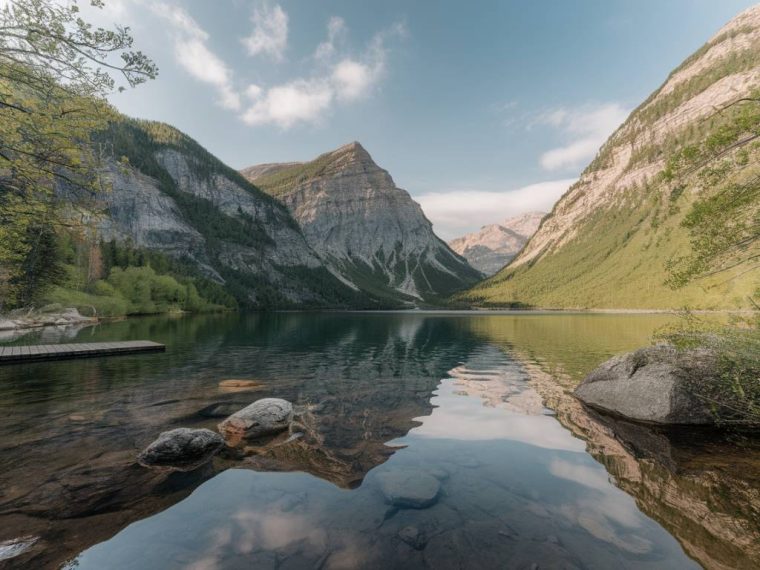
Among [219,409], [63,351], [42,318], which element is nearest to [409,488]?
[219,409]

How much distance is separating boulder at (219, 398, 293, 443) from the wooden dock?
1062 inches

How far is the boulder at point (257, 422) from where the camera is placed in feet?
49.0

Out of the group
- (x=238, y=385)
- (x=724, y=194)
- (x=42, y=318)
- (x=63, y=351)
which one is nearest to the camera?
(x=724, y=194)

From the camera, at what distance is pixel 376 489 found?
10.5m

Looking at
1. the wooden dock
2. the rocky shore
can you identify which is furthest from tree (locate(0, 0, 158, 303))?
the rocky shore

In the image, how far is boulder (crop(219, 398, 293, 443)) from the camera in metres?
14.9

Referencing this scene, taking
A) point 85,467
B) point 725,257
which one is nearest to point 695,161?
point 725,257

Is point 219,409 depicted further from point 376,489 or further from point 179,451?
point 376,489

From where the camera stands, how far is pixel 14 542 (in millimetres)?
7570

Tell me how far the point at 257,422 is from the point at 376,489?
7016 millimetres

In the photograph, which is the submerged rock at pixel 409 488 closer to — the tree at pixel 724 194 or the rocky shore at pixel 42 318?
the tree at pixel 724 194

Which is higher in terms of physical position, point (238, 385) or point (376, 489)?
point (376, 489)

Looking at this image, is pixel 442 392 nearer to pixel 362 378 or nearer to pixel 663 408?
pixel 362 378

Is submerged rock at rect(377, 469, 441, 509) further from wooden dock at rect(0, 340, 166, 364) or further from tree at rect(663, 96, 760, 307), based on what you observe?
Result: wooden dock at rect(0, 340, 166, 364)
